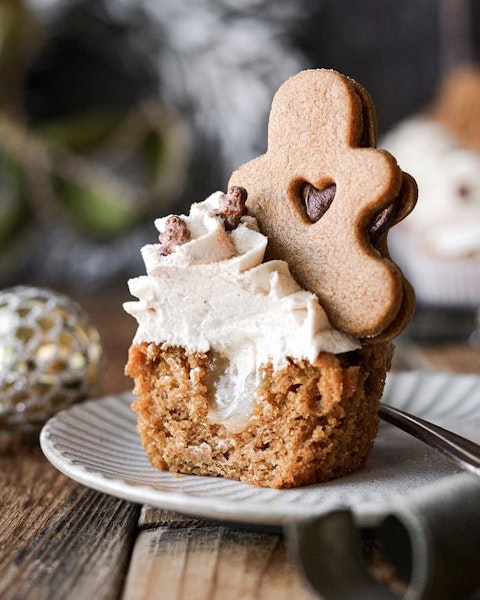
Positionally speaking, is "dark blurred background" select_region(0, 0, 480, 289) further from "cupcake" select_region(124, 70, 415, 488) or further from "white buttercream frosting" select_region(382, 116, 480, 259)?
A: "cupcake" select_region(124, 70, 415, 488)

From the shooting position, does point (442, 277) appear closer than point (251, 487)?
No

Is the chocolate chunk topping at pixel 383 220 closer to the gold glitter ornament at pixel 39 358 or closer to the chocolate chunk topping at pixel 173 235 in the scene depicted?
the chocolate chunk topping at pixel 173 235

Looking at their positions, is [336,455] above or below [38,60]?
below

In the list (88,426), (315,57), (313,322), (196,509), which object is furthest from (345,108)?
(315,57)

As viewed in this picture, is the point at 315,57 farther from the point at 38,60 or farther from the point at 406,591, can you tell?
the point at 406,591

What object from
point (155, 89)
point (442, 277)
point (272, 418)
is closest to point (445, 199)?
point (442, 277)

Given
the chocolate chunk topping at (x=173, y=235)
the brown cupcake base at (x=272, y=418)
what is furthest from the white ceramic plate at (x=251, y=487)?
the chocolate chunk topping at (x=173, y=235)

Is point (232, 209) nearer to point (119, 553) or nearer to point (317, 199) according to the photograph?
point (317, 199)
